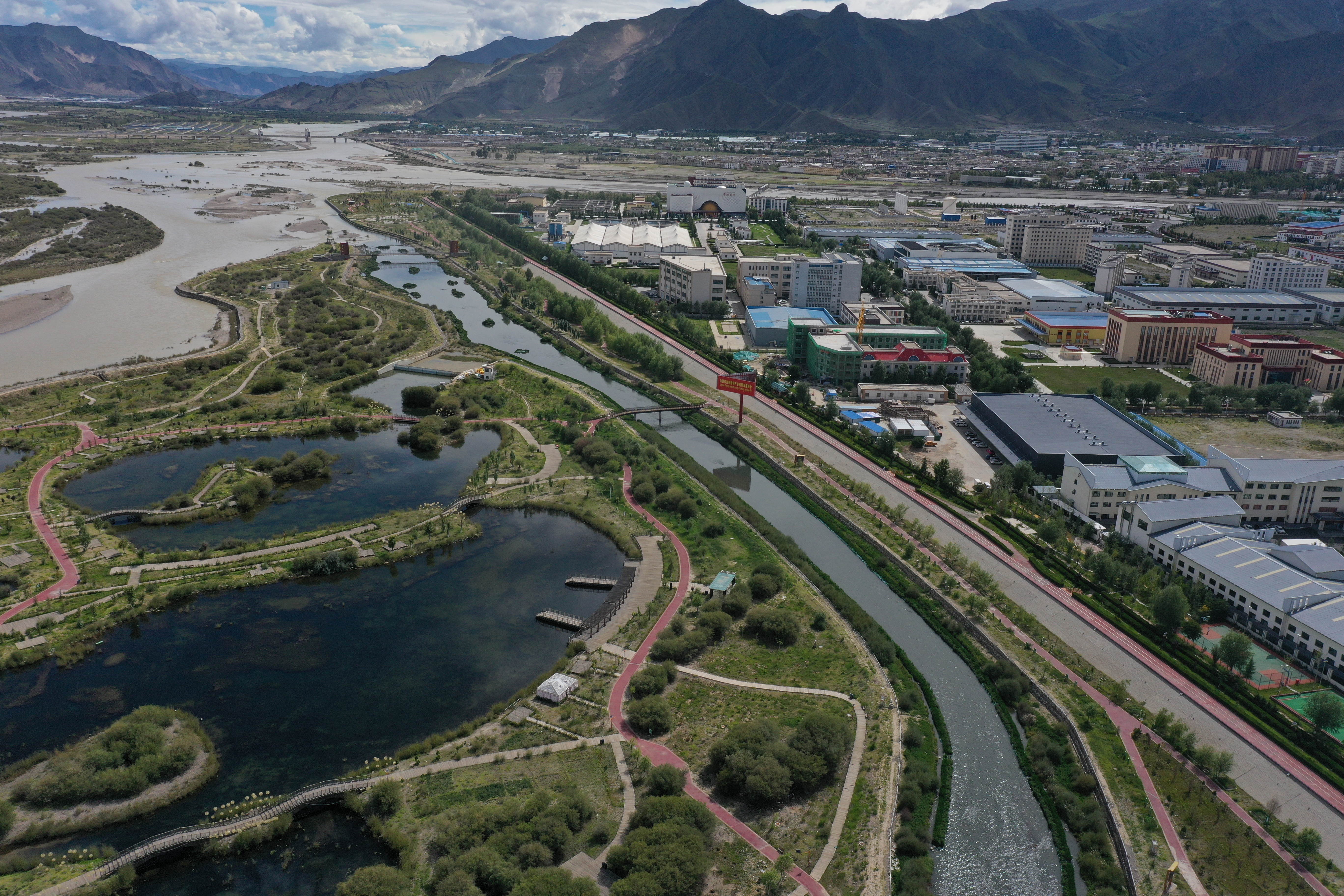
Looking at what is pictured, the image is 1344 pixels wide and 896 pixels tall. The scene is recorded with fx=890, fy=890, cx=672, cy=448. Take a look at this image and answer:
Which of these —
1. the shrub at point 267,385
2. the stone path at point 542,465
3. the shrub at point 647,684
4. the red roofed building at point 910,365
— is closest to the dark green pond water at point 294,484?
the stone path at point 542,465

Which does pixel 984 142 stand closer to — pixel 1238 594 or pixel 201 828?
pixel 1238 594

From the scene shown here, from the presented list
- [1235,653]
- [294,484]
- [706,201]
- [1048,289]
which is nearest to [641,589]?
[294,484]

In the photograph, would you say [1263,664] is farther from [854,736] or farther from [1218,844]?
[854,736]

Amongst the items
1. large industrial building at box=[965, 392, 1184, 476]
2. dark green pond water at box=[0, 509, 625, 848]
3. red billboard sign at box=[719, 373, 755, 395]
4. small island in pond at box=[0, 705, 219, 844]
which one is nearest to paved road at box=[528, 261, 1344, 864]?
red billboard sign at box=[719, 373, 755, 395]

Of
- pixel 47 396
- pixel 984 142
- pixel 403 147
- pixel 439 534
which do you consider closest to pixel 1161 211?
pixel 984 142

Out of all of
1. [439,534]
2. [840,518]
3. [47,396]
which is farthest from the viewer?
[47,396]

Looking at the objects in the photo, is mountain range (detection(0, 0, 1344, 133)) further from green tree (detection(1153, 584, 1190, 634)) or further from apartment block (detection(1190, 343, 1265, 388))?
green tree (detection(1153, 584, 1190, 634))
